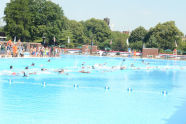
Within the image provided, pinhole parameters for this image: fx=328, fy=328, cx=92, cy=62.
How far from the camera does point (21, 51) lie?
4641cm

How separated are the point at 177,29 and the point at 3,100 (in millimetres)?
71189

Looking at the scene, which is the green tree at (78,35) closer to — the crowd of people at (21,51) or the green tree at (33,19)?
the green tree at (33,19)

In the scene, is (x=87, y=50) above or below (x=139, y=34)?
below

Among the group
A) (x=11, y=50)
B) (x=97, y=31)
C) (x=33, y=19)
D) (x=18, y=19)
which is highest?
(x=97, y=31)

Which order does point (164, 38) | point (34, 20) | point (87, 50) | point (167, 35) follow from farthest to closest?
1. point (164, 38)
2. point (167, 35)
3. point (87, 50)
4. point (34, 20)

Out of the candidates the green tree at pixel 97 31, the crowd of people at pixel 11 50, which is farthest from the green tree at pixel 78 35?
the crowd of people at pixel 11 50

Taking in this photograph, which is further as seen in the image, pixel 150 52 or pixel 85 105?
pixel 150 52

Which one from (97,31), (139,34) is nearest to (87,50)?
(139,34)

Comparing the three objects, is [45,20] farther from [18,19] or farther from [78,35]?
[78,35]

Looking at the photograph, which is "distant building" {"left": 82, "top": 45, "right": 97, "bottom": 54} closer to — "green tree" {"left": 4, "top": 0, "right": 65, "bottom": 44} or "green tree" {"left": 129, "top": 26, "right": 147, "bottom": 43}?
"green tree" {"left": 4, "top": 0, "right": 65, "bottom": 44}

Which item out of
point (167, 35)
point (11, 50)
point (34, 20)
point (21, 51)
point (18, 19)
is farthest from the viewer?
point (167, 35)

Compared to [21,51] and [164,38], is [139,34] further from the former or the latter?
[21,51]

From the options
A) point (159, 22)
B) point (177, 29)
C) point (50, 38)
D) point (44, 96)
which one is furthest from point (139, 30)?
point (44, 96)

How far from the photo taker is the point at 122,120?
10109mm
